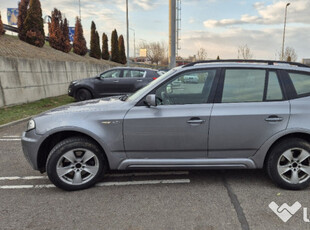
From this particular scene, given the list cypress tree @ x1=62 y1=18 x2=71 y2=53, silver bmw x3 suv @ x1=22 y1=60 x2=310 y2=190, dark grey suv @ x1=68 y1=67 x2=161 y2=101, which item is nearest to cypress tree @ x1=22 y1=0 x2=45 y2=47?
cypress tree @ x1=62 y1=18 x2=71 y2=53

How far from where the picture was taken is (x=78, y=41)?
2403cm

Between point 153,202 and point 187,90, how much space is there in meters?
1.54

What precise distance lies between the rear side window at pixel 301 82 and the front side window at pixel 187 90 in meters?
1.08

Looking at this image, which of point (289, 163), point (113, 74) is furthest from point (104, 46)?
point (289, 163)

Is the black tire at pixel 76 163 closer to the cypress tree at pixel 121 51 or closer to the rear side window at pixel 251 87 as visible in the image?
the rear side window at pixel 251 87

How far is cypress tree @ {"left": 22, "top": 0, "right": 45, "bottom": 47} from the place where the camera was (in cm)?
1512

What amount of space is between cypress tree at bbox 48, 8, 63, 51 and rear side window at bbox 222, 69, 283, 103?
753 inches

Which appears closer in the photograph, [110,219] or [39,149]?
[110,219]

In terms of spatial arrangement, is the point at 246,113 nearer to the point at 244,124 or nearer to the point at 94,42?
the point at 244,124

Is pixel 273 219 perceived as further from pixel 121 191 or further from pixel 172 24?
pixel 172 24

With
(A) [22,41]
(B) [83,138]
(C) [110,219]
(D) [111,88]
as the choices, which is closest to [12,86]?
(D) [111,88]

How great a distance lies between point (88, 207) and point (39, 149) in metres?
1.04

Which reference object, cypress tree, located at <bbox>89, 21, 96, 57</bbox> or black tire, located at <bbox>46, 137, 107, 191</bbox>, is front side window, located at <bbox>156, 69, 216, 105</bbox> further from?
cypress tree, located at <bbox>89, 21, 96, 57</bbox>

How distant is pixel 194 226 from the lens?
267 cm
